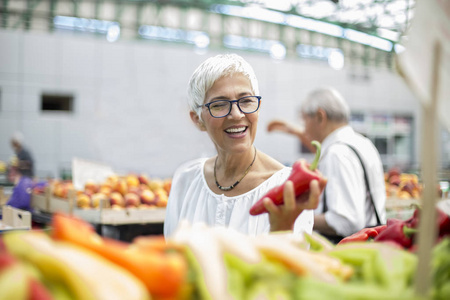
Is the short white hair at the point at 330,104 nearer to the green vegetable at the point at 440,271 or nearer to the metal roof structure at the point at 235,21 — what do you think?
the green vegetable at the point at 440,271

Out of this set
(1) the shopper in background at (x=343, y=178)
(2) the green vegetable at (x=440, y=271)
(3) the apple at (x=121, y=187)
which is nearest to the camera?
Answer: (2) the green vegetable at (x=440, y=271)

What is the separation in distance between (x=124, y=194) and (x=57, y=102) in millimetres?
10647

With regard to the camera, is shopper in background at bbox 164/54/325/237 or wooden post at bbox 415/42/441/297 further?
shopper in background at bbox 164/54/325/237

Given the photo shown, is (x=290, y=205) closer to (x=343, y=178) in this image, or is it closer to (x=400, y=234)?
(x=400, y=234)

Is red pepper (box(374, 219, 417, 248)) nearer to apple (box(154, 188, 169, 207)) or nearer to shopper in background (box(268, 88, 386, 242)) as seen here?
shopper in background (box(268, 88, 386, 242))

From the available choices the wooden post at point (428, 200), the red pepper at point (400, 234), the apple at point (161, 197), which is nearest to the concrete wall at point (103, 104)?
the apple at point (161, 197)

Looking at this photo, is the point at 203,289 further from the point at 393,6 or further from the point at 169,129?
the point at 393,6

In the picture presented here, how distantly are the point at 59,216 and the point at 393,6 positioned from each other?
1944cm

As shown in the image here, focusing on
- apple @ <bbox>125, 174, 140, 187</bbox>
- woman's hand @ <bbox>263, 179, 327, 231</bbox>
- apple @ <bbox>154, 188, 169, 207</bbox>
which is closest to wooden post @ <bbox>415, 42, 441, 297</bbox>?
woman's hand @ <bbox>263, 179, 327, 231</bbox>

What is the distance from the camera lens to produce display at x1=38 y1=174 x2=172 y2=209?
486cm

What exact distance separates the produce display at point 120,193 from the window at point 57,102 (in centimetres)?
915

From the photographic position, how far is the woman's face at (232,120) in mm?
2158

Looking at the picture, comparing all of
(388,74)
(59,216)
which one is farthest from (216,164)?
(388,74)

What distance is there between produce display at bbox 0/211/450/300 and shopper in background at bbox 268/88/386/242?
1933 mm
